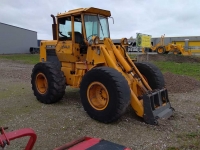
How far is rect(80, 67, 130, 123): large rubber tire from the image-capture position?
4426 mm

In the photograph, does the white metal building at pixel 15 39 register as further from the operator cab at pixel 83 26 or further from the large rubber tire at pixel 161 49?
the operator cab at pixel 83 26

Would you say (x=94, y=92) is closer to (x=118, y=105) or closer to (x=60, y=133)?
(x=118, y=105)

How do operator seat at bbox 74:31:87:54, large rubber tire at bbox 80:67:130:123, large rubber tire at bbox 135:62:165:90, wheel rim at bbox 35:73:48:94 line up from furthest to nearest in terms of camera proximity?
1. wheel rim at bbox 35:73:48:94
2. operator seat at bbox 74:31:87:54
3. large rubber tire at bbox 135:62:165:90
4. large rubber tire at bbox 80:67:130:123

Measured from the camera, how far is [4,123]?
482 cm

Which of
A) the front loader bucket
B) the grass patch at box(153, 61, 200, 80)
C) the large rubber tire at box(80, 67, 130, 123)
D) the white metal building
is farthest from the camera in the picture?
the white metal building

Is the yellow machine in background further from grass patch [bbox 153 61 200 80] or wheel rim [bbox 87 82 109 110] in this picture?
wheel rim [bbox 87 82 109 110]

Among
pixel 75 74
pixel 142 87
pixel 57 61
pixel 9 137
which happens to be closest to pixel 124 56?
pixel 142 87

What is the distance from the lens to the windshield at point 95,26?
6074 mm

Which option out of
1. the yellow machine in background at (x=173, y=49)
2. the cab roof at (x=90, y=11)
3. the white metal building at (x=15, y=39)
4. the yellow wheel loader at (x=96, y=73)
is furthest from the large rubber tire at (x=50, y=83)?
the white metal building at (x=15, y=39)

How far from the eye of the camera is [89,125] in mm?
4672

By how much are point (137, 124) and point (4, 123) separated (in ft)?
9.08

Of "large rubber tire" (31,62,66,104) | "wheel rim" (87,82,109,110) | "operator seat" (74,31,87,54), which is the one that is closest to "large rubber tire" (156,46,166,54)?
"operator seat" (74,31,87,54)

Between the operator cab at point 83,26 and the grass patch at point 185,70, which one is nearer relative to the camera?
the operator cab at point 83,26

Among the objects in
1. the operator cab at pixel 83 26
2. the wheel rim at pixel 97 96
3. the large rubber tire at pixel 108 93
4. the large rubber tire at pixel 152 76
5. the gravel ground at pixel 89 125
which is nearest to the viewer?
the gravel ground at pixel 89 125
